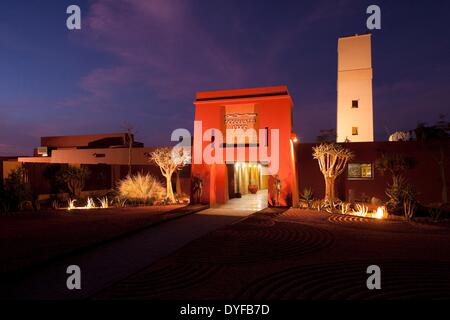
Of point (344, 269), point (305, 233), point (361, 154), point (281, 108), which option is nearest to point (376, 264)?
point (344, 269)

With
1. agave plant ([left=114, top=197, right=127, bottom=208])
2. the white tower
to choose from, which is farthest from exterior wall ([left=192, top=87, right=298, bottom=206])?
the white tower

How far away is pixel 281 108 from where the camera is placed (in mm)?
13336

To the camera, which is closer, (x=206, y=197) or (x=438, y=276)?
(x=438, y=276)

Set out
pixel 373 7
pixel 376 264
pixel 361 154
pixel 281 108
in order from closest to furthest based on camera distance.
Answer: pixel 376 264 < pixel 373 7 < pixel 281 108 < pixel 361 154

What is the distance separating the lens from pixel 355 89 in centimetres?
2358

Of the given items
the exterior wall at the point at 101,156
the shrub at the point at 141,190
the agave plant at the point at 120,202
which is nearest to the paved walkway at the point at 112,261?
the agave plant at the point at 120,202

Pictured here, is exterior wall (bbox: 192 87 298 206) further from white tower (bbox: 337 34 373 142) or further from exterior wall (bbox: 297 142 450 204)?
white tower (bbox: 337 34 373 142)

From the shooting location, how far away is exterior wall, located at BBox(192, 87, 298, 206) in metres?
13.2

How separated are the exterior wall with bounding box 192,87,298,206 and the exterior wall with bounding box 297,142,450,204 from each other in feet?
9.12

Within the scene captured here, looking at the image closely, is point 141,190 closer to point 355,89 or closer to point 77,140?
point 355,89

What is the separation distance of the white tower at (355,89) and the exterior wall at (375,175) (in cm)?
793

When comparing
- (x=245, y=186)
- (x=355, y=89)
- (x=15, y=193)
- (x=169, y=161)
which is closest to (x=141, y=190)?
(x=169, y=161)
